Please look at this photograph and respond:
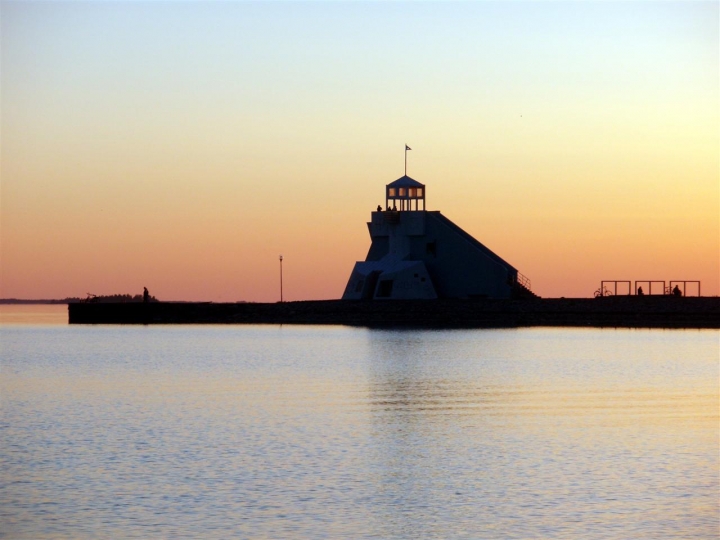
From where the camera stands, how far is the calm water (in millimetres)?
16703

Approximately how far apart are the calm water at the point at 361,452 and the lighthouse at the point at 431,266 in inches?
1285

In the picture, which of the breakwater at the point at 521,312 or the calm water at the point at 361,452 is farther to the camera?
the breakwater at the point at 521,312

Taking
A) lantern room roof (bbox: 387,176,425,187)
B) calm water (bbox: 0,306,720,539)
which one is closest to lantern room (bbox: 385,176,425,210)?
lantern room roof (bbox: 387,176,425,187)

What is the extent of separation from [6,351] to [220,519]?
52.2m

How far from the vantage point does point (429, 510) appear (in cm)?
1764

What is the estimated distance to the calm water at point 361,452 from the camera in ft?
54.8

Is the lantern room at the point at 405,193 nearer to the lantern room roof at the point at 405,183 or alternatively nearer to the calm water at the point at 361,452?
the lantern room roof at the point at 405,183

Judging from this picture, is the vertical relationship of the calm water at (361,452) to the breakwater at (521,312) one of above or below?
below

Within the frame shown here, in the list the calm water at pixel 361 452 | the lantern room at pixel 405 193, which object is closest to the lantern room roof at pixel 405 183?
the lantern room at pixel 405 193

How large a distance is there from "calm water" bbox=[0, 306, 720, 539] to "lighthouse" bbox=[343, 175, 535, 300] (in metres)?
32.6

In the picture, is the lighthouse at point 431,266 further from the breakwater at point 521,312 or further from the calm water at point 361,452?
the calm water at point 361,452

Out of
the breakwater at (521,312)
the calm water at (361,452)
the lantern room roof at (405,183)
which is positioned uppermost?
the lantern room roof at (405,183)

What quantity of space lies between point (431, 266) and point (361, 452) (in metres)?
58.8

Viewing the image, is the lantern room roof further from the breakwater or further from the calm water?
the calm water
